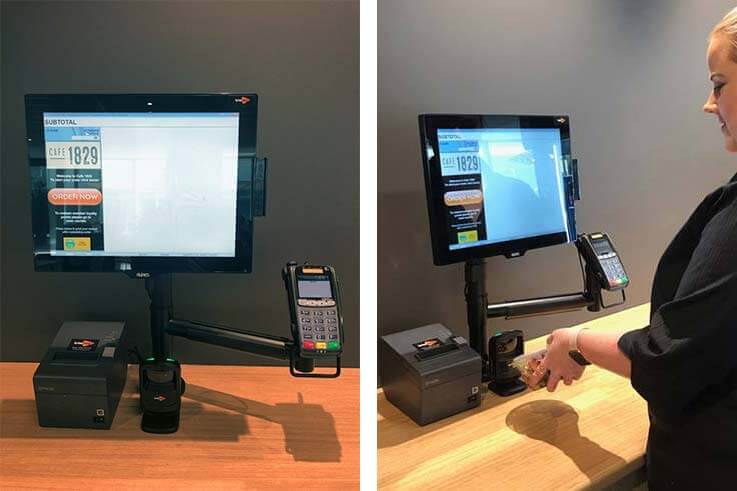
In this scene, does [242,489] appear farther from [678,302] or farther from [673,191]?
[673,191]

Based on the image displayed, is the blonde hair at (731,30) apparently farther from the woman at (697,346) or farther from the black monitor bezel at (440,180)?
the black monitor bezel at (440,180)

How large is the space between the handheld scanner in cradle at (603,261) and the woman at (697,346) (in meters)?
0.33

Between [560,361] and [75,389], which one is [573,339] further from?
[75,389]

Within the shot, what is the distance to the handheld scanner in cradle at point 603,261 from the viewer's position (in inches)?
51.2

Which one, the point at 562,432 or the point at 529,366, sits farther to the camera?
the point at 529,366

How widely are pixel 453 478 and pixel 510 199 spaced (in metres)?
0.56

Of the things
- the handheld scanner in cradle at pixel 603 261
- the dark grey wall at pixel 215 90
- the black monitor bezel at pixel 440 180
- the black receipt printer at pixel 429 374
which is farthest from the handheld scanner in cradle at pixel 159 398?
the handheld scanner in cradle at pixel 603 261

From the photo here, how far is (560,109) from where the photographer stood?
4.93ft

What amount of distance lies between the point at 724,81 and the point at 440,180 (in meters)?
0.49

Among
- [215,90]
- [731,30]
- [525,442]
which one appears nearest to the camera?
[731,30]

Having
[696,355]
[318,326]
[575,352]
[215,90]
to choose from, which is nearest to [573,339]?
[575,352]

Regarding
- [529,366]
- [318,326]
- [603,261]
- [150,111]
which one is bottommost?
[529,366]

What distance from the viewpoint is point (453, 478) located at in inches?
37.6

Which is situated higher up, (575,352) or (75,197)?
(75,197)
